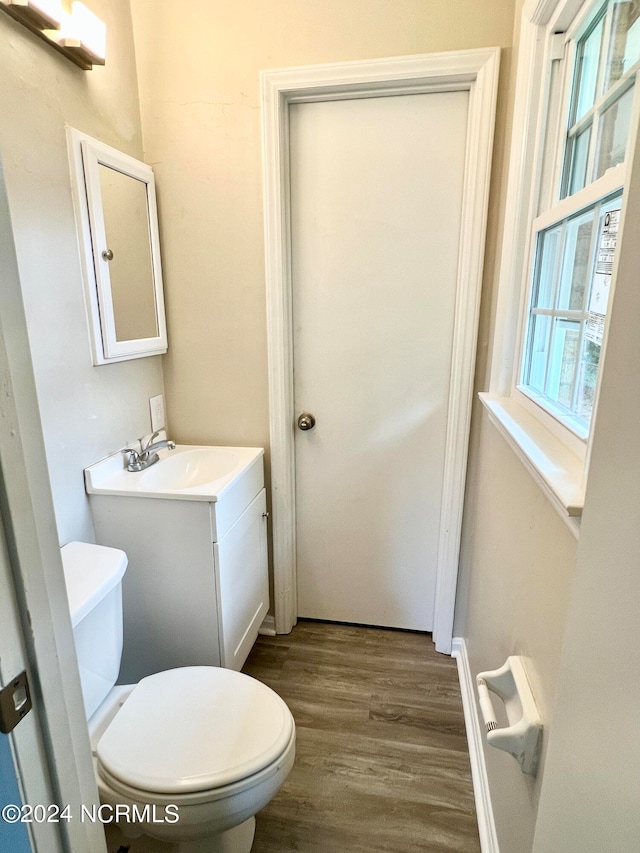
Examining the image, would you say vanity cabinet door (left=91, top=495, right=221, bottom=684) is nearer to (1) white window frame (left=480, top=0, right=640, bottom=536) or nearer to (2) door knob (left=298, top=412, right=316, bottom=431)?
(2) door knob (left=298, top=412, right=316, bottom=431)

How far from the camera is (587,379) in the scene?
97 cm

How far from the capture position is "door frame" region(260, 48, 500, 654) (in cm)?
151

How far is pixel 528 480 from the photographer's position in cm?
104

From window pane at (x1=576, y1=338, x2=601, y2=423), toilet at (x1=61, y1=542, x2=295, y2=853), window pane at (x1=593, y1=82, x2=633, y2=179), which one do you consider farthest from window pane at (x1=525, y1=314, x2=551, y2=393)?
toilet at (x1=61, y1=542, x2=295, y2=853)

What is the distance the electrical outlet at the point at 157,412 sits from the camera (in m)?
1.84

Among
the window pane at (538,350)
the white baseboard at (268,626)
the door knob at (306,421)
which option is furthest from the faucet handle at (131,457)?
the window pane at (538,350)

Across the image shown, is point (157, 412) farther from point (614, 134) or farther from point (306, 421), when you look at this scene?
point (614, 134)

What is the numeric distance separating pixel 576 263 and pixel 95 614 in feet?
4.68

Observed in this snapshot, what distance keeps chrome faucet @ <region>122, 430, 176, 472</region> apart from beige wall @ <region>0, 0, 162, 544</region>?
63 mm

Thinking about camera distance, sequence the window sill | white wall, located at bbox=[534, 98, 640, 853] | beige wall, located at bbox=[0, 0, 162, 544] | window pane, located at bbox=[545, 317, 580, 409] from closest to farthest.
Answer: white wall, located at bbox=[534, 98, 640, 853]
the window sill
window pane, located at bbox=[545, 317, 580, 409]
beige wall, located at bbox=[0, 0, 162, 544]

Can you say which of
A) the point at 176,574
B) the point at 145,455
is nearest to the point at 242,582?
the point at 176,574

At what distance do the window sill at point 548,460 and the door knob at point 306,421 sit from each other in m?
0.78

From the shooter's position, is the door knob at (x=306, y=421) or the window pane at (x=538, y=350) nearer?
the window pane at (x=538, y=350)

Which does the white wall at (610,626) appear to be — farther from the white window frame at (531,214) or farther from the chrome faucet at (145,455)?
the chrome faucet at (145,455)
